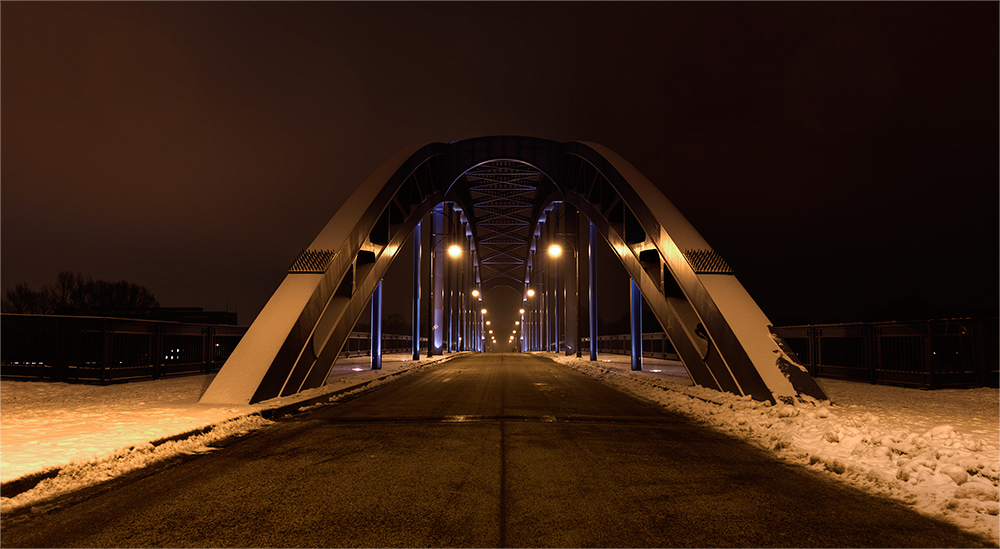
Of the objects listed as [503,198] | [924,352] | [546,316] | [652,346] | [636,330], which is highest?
[503,198]

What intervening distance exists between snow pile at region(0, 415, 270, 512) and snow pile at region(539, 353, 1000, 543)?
21.7 ft

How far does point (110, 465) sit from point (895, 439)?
8023 mm

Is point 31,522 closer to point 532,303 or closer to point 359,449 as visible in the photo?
point 359,449

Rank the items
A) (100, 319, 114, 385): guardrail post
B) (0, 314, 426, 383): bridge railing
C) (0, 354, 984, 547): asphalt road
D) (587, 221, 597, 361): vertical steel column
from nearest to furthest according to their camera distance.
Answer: (0, 354, 984, 547): asphalt road → (100, 319, 114, 385): guardrail post → (0, 314, 426, 383): bridge railing → (587, 221, 597, 361): vertical steel column

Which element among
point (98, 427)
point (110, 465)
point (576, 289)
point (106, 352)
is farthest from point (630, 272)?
point (576, 289)

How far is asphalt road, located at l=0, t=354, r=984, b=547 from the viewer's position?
3.51 meters

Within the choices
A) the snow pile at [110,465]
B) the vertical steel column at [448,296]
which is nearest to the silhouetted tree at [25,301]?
the vertical steel column at [448,296]

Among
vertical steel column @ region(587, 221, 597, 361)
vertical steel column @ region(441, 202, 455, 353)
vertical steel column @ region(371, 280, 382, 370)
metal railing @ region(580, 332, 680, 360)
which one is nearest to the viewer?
vertical steel column @ region(371, 280, 382, 370)

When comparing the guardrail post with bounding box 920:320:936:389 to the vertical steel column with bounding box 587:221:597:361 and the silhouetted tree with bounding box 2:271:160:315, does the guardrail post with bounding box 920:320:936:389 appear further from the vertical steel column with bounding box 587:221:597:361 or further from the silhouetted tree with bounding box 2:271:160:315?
the silhouetted tree with bounding box 2:271:160:315

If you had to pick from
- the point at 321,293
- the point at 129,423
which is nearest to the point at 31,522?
the point at 129,423

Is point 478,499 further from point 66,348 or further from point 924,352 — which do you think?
point 66,348

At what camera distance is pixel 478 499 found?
4277 millimetres

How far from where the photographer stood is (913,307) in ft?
204

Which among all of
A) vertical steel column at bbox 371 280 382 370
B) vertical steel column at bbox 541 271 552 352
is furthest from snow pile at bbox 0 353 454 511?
vertical steel column at bbox 541 271 552 352
